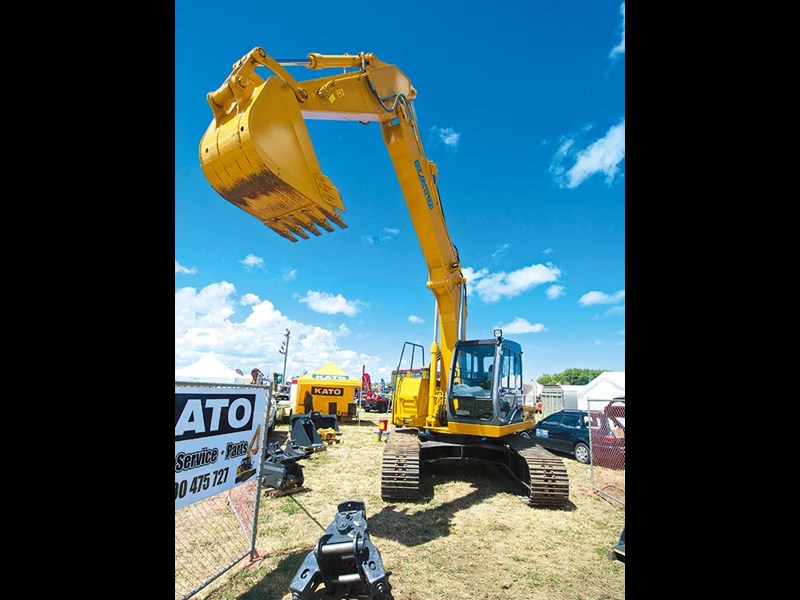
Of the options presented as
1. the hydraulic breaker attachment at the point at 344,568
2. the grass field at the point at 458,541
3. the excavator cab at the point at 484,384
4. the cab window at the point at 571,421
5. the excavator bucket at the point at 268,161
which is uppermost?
the excavator bucket at the point at 268,161

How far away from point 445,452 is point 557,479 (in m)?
2.35

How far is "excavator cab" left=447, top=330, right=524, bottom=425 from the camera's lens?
7.80 m

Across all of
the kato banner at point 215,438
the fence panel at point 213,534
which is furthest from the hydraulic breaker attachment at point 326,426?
the kato banner at point 215,438

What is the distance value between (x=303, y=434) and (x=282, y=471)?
394cm

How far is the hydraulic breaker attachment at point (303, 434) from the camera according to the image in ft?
35.5

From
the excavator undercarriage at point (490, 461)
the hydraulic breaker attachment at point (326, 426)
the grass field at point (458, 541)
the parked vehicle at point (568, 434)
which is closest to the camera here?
the grass field at point (458, 541)

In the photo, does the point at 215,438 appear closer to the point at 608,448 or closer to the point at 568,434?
the point at 608,448

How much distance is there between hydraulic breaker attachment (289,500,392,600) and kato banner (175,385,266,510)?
126cm

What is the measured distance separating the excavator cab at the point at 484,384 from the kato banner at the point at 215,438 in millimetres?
4411

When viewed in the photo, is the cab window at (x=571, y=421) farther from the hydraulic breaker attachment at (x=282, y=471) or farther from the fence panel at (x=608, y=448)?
the hydraulic breaker attachment at (x=282, y=471)

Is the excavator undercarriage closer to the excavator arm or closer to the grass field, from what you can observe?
the grass field

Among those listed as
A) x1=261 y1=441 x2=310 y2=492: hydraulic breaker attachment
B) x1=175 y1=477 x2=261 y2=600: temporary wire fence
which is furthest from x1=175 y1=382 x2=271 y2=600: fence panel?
x1=261 y1=441 x2=310 y2=492: hydraulic breaker attachment
